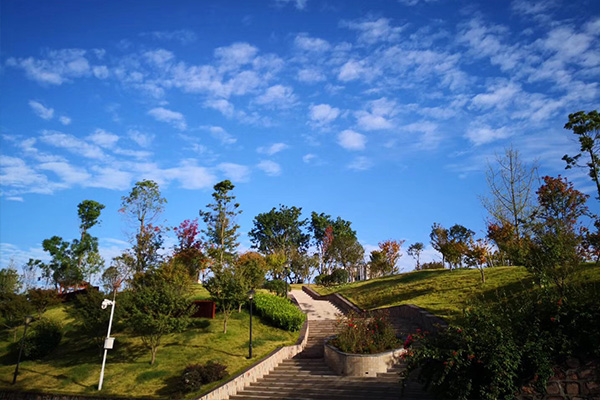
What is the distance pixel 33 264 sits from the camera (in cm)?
5662

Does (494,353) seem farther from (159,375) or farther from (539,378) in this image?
(159,375)

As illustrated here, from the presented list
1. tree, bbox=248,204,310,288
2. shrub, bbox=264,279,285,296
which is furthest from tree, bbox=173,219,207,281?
tree, bbox=248,204,310,288

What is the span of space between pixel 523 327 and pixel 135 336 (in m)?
20.3

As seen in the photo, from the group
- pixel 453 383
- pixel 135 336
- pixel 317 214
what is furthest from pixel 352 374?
pixel 317 214

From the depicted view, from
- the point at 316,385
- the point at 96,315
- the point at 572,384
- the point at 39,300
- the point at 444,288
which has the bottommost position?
the point at 316,385

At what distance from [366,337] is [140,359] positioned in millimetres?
11283

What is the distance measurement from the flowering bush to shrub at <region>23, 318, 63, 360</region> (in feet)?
53.5

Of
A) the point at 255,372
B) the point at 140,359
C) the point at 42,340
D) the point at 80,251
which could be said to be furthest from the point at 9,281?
the point at 255,372

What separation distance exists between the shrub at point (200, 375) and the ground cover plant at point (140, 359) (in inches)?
9.6

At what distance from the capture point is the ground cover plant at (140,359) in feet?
55.2

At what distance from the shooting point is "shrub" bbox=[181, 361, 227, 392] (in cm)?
1548

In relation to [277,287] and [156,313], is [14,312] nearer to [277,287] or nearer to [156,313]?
[156,313]

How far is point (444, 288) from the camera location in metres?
27.7

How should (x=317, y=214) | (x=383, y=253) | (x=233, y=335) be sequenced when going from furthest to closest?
1. (x=317, y=214)
2. (x=383, y=253)
3. (x=233, y=335)
